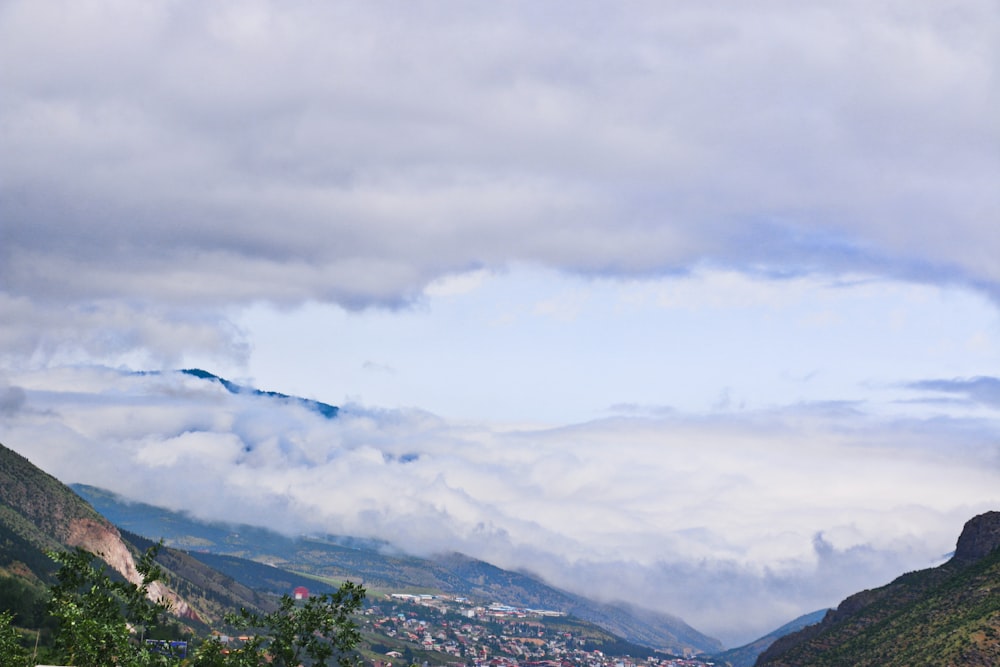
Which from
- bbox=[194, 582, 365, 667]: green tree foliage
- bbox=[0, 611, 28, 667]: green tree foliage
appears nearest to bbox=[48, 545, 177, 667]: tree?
bbox=[0, 611, 28, 667]: green tree foliage

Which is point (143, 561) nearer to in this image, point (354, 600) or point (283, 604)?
point (283, 604)

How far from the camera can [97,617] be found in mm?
102562

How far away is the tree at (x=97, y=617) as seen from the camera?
9394 centimetres

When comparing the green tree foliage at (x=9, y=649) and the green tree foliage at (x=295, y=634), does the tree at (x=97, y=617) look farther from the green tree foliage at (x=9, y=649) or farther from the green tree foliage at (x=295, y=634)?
the green tree foliage at (x=295, y=634)

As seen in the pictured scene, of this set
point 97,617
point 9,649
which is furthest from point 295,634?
point 9,649

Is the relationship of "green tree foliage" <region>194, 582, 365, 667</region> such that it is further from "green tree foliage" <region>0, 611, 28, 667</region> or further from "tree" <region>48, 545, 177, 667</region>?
"green tree foliage" <region>0, 611, 28, 667</region>

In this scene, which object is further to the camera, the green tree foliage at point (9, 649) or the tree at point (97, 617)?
the green tree foliage at point (9, 649)

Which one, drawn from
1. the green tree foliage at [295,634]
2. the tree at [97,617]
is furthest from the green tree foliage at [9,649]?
the green tree foliage at [295,634]

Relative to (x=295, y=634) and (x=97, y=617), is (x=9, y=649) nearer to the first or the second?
(x=97, y=617)

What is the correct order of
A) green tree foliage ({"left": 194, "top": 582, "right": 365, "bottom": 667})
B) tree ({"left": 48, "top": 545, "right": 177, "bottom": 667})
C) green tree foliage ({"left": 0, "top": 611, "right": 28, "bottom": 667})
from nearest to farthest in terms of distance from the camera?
tree ({"left": 48, "top": 545, "right": 177, "bottom": 667}) → green tree foliage ({"left": 0, "top": 611, "right": 28, "bottom": 667}) → green tree foliage ({"left": 194, "top": 582, "right": 365, "bottom": 667})

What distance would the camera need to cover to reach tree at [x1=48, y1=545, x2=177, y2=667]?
9394cm

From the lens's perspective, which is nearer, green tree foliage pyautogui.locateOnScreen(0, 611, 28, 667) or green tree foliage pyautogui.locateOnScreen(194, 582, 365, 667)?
green tree foliage pyautogui.locateOnScreen(0, 611, 28, 667)

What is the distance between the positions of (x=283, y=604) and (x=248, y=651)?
612cm

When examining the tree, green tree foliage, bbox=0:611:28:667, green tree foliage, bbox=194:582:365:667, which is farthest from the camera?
green tree foliage, bbox=194:582:365:667
